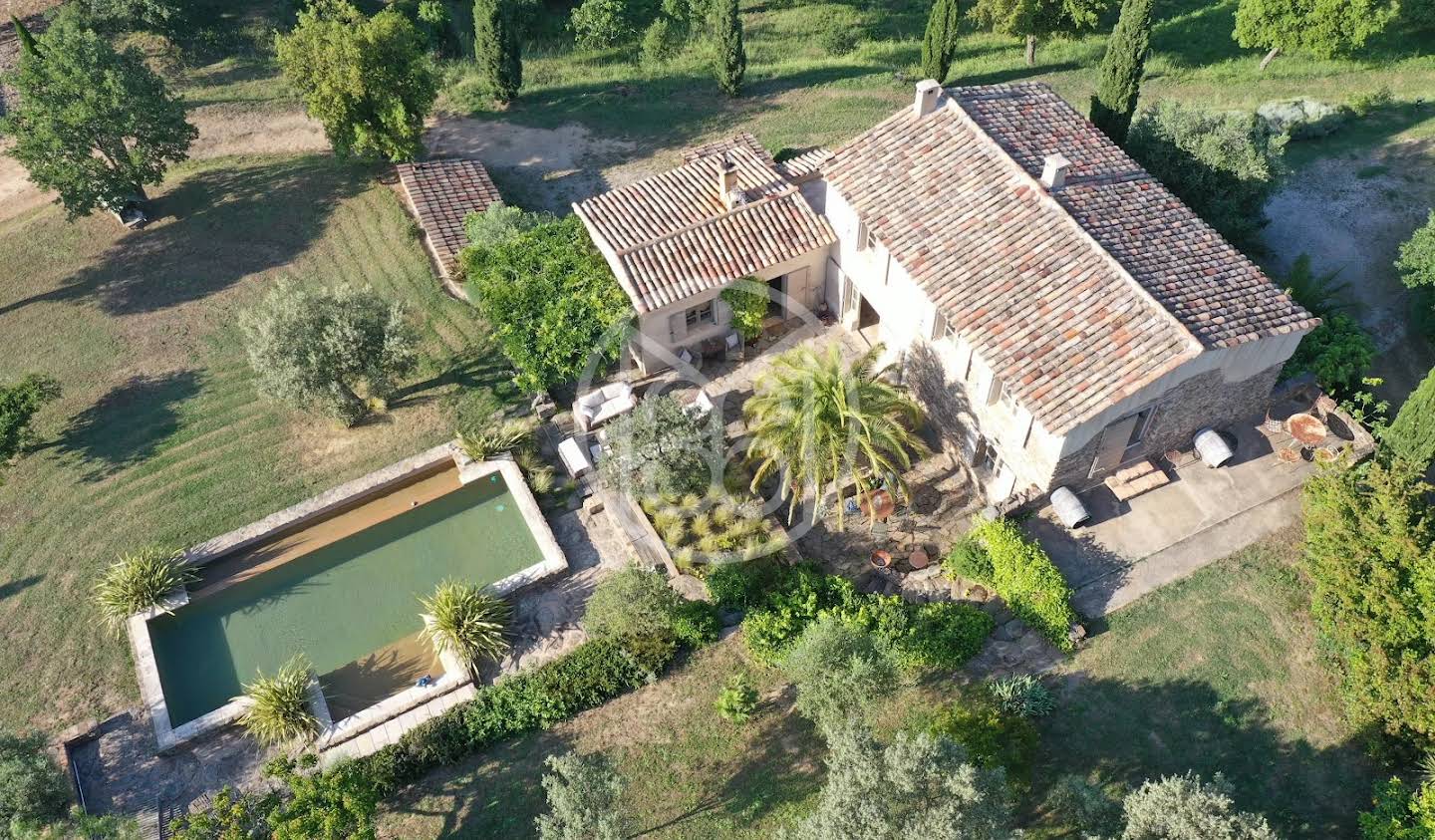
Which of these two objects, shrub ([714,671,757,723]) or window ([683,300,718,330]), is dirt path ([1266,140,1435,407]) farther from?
shrub ([714,671,757,723])

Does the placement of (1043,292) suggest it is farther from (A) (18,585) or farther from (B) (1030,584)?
(A) (18,585)

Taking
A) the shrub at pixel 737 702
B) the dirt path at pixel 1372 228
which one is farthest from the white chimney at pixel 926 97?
the shrub at pixel 737 702

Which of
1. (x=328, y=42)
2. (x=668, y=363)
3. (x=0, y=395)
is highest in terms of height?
(x=328, y=42)

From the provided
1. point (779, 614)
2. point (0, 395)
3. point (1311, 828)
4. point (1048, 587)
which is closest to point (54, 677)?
point (0, 395)

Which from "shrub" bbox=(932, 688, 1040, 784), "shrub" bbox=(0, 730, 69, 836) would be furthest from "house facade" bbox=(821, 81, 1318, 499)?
"shrub" bbox=(0, 730, 69, 836)

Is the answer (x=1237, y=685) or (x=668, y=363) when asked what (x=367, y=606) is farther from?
(x=1237, y=685)

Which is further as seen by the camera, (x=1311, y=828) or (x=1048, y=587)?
(x=1048, y=587)

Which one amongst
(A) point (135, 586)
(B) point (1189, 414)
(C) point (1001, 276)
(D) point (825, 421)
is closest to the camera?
(D) point (825, 421)

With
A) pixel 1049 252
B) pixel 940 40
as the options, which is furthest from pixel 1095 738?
pixel 940 40
